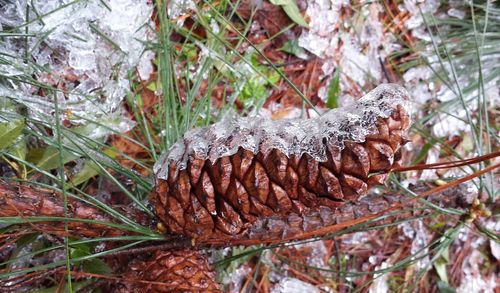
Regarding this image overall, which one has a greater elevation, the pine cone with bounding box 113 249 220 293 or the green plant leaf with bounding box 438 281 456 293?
the pine cone with bounding box 113 249 220 293

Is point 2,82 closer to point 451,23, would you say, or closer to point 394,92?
point 394,92

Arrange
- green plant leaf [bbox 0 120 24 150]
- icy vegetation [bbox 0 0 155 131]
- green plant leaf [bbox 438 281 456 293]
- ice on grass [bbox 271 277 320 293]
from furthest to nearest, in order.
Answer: green plant leaf [bbox 438 281 456 293] → ice on grass [bbox 271 277 320 293] → icy vegetation [bbox 0 0 155 131] → green plant leaf [bbox 0 120 24 150]

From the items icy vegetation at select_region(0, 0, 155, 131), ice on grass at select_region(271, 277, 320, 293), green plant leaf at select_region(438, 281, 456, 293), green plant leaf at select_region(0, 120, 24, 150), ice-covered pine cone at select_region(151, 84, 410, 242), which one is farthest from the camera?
green plant leaf at select_region(438, 281, 456, 293)

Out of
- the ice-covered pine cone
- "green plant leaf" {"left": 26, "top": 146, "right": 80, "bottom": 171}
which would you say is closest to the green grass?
"green plant leaf" {"left": 26, "top": 146, "right": 80, "bottom": 171}

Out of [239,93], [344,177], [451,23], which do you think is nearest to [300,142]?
[344,177]

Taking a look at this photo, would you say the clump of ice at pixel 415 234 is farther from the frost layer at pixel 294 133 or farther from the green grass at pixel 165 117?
the frost layer at pixel 294 133

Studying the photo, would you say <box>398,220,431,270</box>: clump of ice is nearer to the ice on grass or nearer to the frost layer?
the ice on grass

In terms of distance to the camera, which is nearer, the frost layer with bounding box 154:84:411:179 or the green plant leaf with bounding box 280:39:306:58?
the frost layer with bounding box 154:84:411:179

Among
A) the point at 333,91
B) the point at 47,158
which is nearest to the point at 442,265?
the point at 333,91
